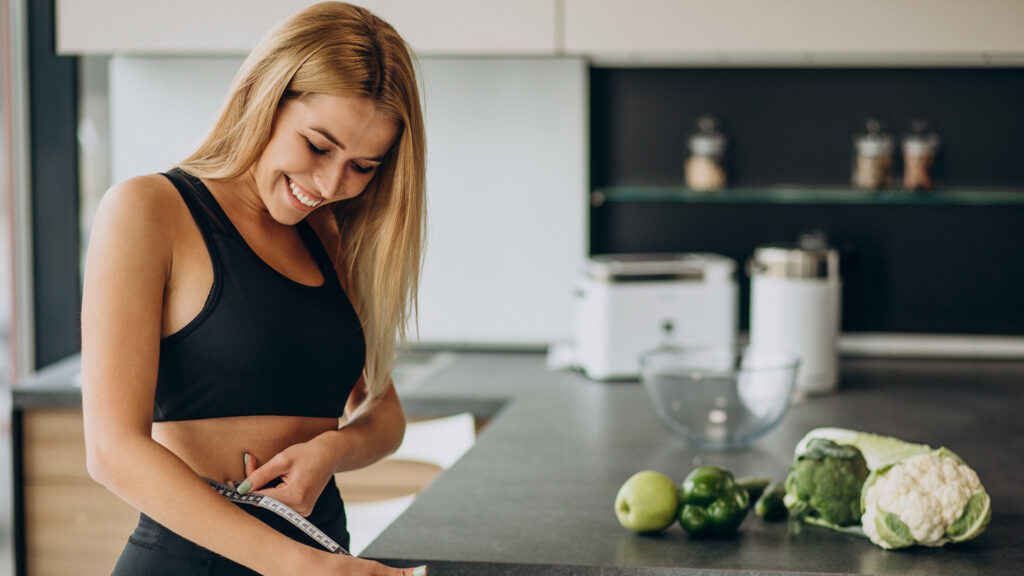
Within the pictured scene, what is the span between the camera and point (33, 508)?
7.56 feet

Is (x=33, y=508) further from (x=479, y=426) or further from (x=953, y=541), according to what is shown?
A: (x=953, y=541)

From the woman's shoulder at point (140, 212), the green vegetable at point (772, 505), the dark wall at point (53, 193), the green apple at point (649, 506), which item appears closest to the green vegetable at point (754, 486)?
the green vegetable at point (772, 505)

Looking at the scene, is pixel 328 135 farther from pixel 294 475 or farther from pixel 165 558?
pixel 165 558

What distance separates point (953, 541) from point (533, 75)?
1.77 meters

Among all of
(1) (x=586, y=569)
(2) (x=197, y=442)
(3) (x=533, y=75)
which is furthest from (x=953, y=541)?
(3) (x=533, y=75)

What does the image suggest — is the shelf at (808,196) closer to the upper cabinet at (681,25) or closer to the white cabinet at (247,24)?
the upper cabinet at (681,25)

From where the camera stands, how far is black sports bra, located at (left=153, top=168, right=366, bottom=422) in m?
1.12

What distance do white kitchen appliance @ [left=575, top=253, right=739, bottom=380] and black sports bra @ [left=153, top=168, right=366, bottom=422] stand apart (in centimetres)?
123

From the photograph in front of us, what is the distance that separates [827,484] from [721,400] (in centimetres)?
52

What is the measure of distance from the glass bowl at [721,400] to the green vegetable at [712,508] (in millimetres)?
508

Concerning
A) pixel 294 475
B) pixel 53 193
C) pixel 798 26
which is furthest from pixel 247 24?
pixel 294 475

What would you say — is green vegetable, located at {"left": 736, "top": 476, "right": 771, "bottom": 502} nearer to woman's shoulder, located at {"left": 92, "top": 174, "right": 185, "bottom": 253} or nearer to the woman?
the woman

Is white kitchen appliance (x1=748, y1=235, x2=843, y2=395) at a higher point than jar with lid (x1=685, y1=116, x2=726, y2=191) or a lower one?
lower

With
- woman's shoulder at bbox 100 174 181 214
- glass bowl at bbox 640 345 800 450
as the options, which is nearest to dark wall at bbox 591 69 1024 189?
glass bowl at bbox 640 345 800 450
